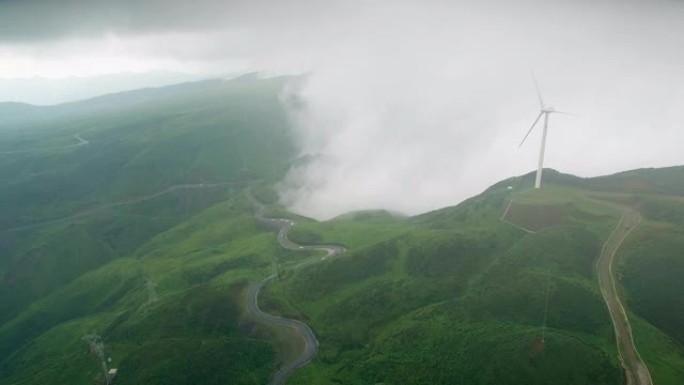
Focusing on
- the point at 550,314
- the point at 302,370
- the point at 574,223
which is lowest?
the point at 302,370

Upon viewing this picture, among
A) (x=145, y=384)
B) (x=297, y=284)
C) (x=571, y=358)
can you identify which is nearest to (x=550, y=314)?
(x=571, y=358)

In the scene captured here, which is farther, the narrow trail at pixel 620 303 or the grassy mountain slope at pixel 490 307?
the grassy mountain slope at pixel 490 307

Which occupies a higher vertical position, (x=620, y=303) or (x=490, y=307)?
(x=620, y=303)

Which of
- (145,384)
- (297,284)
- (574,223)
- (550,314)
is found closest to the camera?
(550,314)

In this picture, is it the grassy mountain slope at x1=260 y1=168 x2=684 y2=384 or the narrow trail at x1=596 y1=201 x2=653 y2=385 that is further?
the grassy mountain slope at x1=260 y1=168 x2=684 y2=384

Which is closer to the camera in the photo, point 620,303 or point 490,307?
point 620,303

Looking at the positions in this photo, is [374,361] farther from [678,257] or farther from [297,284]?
[678,257]

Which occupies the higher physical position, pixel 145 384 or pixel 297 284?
pixel 297 284

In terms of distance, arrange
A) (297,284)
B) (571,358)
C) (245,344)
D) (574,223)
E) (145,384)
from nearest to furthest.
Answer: (571,358) < (145,384) < (245,344) < (574,223) < (297,284)
